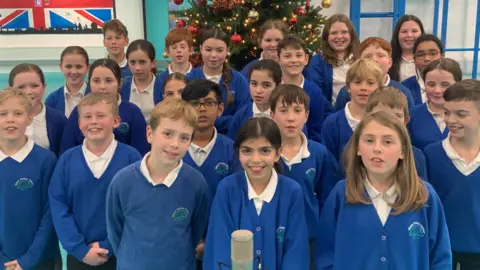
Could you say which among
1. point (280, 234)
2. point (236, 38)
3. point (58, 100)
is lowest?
point (280, 234)

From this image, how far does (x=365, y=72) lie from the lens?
2.98 metres

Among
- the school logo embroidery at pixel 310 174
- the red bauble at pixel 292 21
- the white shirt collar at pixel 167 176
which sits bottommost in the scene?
the school logo embroidery at pixel 310 174

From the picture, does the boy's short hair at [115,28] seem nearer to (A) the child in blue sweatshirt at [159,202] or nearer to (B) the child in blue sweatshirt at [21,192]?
(B) the child in blue sweatshirt at [21,192]

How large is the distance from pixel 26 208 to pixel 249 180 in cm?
126

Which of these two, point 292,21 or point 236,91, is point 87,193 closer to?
point 236,91

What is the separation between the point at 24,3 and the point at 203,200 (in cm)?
860

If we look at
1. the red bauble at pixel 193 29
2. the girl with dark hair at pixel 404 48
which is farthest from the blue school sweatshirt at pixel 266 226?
the red bauble at pixel 193 29

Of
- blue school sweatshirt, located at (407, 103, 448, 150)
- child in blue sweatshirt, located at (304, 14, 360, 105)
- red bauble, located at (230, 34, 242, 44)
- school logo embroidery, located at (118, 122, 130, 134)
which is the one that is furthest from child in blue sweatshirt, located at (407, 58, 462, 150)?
red bauble, located at (230, 34, 242, 44)

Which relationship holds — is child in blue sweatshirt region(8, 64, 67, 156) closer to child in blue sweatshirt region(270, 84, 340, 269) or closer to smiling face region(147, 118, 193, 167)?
smiling face region(147, 118, 193, 167)

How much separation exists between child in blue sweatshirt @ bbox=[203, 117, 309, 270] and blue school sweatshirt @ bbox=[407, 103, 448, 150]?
1.03m

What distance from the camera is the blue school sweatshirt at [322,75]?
399 centimetres

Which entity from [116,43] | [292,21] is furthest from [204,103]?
Answer: [292,21]

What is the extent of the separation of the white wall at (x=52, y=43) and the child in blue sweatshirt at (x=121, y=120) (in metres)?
6.54

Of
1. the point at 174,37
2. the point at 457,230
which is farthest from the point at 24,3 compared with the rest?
the point at 457,230
